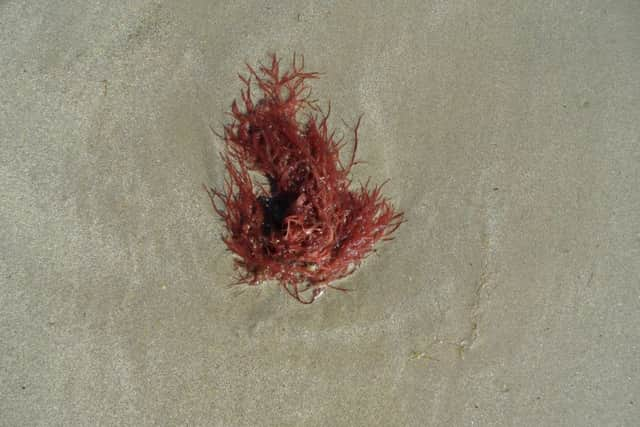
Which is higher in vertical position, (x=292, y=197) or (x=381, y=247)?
(x=292, y=197)

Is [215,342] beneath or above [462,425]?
above

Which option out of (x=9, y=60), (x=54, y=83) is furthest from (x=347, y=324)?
(x=9, y=60)

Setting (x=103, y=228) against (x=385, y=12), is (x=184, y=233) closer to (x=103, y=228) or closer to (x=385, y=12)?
(x=103, y=228)
